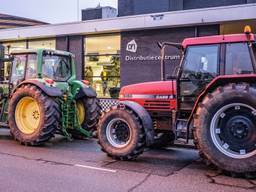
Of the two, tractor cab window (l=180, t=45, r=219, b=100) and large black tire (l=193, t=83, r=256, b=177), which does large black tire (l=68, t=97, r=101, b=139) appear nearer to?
tractor cab window (l=180, t=45, r=219, b=100)

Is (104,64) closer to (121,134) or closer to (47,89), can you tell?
(47,89)

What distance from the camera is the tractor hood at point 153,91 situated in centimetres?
840

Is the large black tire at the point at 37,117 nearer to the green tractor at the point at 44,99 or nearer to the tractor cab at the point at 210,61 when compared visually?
the green tractor at the point at 44,99

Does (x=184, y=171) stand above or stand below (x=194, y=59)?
below

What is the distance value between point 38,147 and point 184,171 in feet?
12.8

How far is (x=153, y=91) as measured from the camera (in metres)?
8.62

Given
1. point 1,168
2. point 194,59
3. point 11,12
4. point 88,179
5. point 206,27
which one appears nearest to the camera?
point 88,179

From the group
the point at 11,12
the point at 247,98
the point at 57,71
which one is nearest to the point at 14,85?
the point at 57,71

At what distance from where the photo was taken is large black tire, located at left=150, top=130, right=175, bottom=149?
895 centimetres

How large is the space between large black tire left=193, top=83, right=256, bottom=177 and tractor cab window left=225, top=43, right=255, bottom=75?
37 centimetres

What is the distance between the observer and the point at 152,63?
57.4 feet

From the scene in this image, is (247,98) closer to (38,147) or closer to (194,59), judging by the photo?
(194,59)

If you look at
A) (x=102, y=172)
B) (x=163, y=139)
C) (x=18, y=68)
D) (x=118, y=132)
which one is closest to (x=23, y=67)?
(x=18, y=68)

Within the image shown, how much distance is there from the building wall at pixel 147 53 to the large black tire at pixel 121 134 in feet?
27.8
